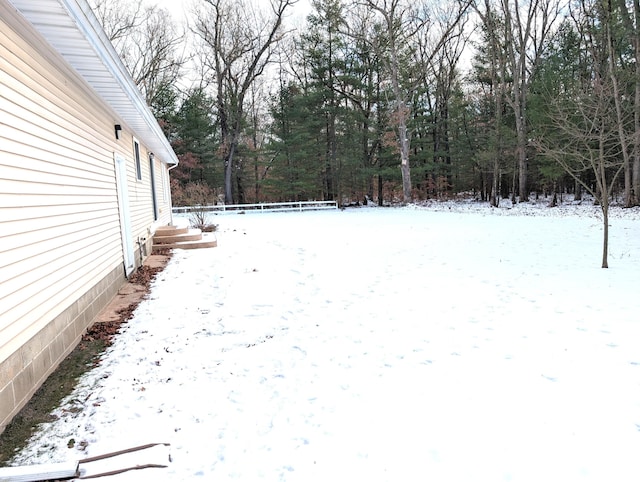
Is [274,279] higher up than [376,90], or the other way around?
[376,90]

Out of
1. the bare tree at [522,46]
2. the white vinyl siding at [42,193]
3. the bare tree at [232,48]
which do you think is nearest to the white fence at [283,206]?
the bare tree at [232,48]

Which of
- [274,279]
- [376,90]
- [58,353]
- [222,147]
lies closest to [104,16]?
[222,147]

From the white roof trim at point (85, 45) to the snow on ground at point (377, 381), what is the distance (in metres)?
2.58

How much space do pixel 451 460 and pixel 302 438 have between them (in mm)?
800

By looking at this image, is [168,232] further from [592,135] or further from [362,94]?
[362,94]

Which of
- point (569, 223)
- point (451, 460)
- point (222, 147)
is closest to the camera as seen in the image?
point (451, 460)

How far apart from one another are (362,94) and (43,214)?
83.0 ft

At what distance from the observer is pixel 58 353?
318 cm

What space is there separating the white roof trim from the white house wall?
11 centimetres

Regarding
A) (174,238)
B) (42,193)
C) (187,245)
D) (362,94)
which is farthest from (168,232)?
(362,94)

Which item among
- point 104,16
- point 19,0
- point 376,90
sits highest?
point 104,16

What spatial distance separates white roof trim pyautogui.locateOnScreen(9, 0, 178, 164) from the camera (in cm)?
267

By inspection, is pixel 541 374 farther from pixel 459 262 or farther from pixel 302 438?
pixel 459 262

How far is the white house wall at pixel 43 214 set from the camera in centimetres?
252
